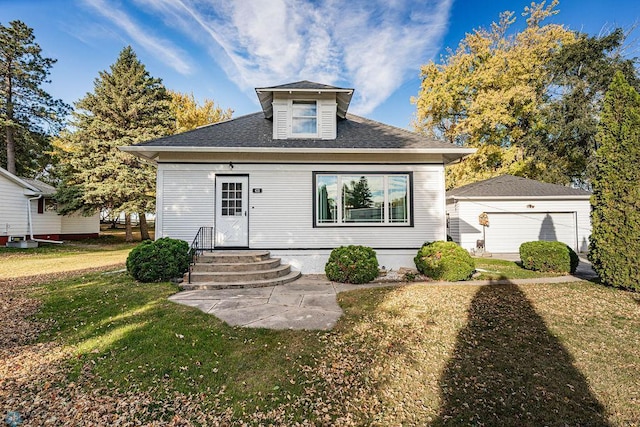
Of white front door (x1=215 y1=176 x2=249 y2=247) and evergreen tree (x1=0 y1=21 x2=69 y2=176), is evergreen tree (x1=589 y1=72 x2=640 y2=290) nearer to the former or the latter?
white front door (x1=215 y1=176 x2=249 y2=247)

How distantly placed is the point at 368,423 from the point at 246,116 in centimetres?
1047

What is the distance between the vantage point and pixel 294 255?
8.60m

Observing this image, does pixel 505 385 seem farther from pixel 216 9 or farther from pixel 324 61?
pixel 324 61

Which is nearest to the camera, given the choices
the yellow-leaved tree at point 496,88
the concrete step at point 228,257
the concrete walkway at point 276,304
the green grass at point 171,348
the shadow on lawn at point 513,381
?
the shadow on lawn at point 513,381

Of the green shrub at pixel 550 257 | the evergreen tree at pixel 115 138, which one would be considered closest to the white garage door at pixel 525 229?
the green shrub at pixel 550 257

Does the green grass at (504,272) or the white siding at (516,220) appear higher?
the white siding at (516,220)

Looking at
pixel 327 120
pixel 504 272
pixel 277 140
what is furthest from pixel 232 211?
pixel 504 272

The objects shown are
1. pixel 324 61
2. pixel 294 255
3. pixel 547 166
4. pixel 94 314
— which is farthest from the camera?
pixel 547 166

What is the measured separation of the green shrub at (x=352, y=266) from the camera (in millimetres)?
7367

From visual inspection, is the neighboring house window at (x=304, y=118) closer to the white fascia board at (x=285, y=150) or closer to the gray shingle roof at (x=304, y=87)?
the gray shingle roof at (x=304, y=87)

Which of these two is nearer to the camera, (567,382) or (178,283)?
(567,382)

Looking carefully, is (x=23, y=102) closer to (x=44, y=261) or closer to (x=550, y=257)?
(x=44, y=261)

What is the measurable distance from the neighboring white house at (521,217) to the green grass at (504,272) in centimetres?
325

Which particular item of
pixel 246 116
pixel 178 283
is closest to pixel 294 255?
pixel 178 283
